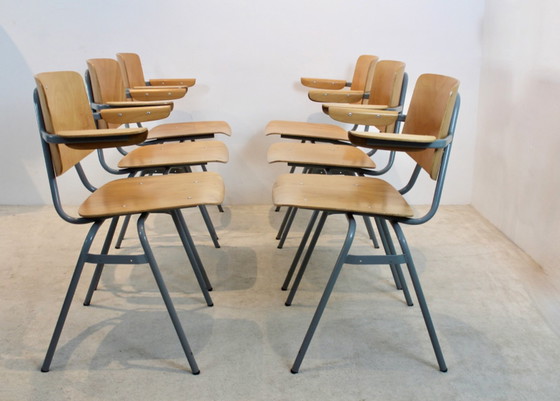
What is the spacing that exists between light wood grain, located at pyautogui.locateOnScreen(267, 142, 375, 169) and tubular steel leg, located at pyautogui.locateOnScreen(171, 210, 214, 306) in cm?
49

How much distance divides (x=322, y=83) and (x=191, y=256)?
1362 millimetres

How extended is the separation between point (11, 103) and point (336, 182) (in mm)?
2244

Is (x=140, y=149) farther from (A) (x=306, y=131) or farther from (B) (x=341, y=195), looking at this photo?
(B) (x=341, y=195)

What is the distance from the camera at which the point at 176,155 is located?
2.29 m

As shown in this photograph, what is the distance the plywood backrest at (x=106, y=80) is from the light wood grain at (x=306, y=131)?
0.76 meters

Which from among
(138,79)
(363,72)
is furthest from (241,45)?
(363,72)

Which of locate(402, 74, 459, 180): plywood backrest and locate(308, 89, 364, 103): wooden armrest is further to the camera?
locate(308, 89, 364, 103): wooden armrest

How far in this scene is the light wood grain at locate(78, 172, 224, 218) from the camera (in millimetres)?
1679

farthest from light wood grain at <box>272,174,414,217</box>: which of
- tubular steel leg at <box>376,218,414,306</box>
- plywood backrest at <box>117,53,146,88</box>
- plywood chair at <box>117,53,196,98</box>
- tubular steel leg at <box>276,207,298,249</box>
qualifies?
plywood backrest at <box>117,53,146,88</box>

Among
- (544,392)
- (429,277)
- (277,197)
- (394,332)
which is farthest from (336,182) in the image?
(544,392)

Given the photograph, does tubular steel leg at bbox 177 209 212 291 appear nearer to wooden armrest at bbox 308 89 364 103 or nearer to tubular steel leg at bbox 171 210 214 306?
tubular steel leg at bbox 171 210 214 306

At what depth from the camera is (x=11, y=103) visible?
124 inches

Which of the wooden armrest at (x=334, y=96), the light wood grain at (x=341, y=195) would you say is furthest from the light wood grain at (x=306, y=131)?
the light wood grain at (x=341, y=195)

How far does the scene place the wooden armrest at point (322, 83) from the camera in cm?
288
